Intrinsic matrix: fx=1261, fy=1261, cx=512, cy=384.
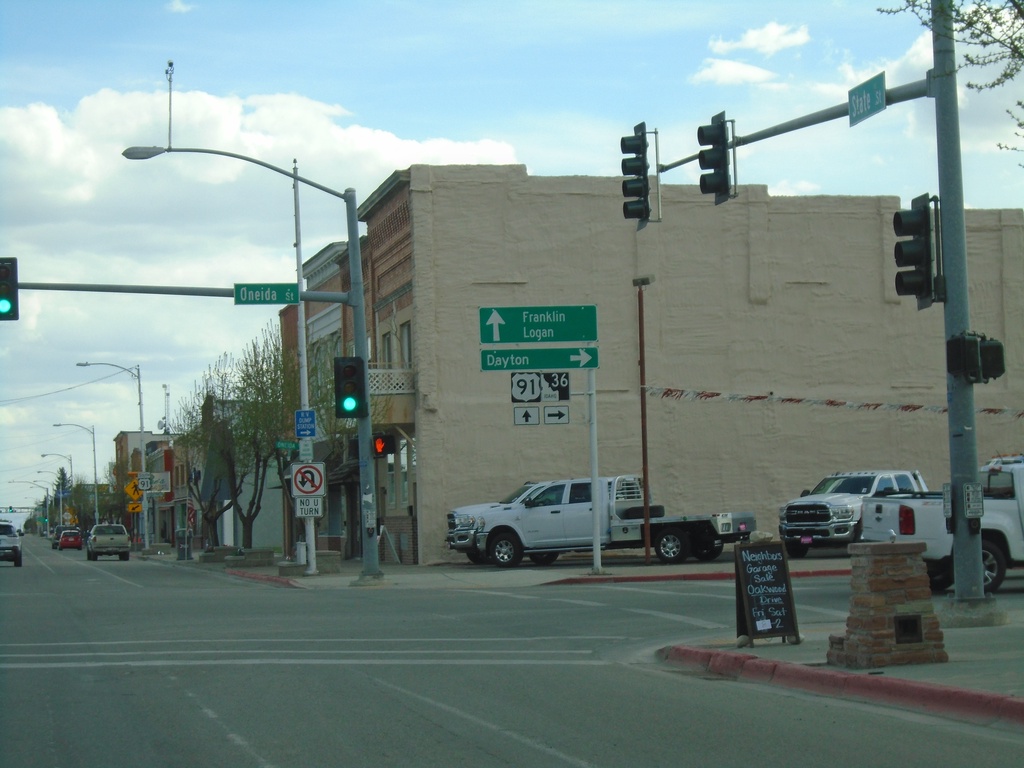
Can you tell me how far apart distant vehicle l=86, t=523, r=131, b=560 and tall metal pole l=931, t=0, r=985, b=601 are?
51555mm

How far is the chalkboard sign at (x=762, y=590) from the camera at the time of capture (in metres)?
13.3

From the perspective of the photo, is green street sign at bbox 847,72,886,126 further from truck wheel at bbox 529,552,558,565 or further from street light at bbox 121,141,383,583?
truck wheel at bbox 529,552,558,565

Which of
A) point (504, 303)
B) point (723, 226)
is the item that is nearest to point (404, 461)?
point (504, 303)

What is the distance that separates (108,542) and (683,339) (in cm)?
3431

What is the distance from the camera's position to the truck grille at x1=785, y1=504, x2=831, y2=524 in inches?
1136

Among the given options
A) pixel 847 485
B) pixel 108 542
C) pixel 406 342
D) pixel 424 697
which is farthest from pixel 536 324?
pixel 108 542

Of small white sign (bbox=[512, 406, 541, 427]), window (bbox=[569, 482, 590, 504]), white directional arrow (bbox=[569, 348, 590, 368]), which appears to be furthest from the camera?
window (bbox=[569, 482, 590, 504])

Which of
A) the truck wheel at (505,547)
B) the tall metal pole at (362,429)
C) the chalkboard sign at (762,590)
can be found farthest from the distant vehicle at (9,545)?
A: the chalkboard sign at (762,590)

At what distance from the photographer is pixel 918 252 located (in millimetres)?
14734

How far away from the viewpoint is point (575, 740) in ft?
29.7

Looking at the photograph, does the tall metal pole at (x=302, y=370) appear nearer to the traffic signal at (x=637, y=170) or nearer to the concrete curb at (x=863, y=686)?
the traffic signal at (x=637, y=170)

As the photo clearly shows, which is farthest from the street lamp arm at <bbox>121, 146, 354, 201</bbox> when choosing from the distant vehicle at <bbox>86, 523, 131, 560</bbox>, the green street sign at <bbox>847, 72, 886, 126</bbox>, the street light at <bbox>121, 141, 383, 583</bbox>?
the distant vehicle at <bbox>86, 523, 131, 560</bbox>

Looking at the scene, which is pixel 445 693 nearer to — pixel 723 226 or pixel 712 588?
pixel 712 588

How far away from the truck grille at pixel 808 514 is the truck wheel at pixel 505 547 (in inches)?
272
